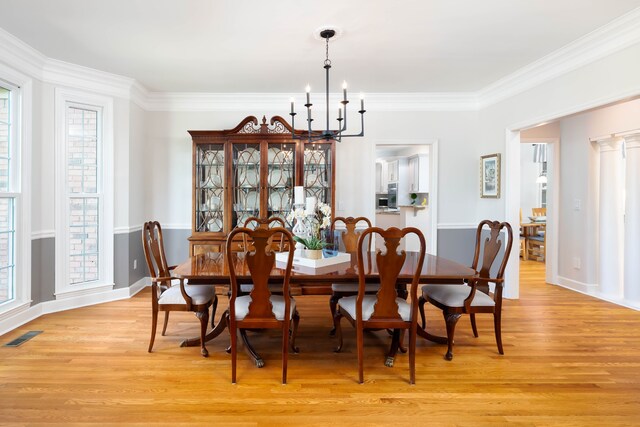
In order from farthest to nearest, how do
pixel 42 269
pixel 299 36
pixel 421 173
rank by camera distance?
1. pixel 421 173
2. pixel 42 269
3. pixel 299 36

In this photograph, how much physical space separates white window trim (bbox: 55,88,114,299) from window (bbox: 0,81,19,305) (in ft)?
1.31

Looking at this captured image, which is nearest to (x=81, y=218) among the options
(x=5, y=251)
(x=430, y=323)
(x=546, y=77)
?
(x=5, y=251)

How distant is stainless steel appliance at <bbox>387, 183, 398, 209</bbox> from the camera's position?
8289 mm

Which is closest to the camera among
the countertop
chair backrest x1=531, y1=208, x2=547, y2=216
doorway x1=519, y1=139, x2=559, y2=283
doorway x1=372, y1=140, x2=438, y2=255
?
doorway x1=519, y1=139, x2=559, y2=283

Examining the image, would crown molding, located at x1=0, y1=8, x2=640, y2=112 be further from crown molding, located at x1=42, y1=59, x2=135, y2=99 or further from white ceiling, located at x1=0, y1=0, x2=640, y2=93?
white ceiling, located at x1=0, y1=0, x2=640, y2=93

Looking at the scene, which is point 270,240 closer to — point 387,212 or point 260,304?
point 260,304

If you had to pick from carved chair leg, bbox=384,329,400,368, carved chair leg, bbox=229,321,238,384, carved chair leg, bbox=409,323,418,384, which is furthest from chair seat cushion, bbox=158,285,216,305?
carved chair leg, bbox=409,323,418,384

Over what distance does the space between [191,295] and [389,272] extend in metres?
1.46

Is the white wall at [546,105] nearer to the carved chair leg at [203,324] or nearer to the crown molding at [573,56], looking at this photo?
the crown molding at [573,56]

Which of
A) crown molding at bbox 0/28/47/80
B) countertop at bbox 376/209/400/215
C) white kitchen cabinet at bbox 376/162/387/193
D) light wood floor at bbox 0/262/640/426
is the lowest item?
light wood floor at bbox 0/262/640/426


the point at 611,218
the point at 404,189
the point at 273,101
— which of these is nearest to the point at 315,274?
the point at 273,101

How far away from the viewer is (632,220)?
398cm

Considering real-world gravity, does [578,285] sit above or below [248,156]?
below

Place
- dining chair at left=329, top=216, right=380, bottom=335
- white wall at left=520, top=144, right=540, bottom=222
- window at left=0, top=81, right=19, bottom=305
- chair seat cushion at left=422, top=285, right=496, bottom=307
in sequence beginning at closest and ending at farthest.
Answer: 1. chair seat cushion at left=422, top=285, right=496, bottom=307
2. dining chair at left=329, top=216, right=380, bottom=335
3. window at left=0, top=81, right=19, bottom=305
4. white wall at left=520, top=144, right=540, bottom=222
